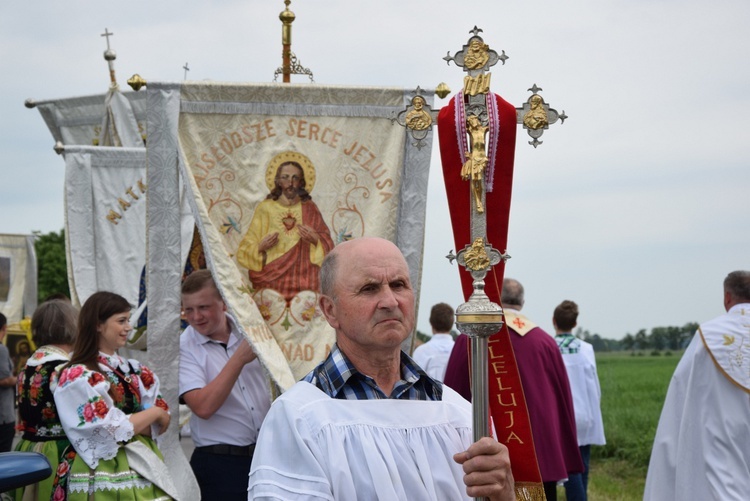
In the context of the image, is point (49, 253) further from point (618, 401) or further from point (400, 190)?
point (400, 190)

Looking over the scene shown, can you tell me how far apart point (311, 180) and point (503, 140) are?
248cm

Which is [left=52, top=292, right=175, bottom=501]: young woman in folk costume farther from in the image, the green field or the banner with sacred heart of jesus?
the green field

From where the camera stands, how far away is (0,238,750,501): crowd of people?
2.87 metres

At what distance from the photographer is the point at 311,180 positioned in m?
5.51

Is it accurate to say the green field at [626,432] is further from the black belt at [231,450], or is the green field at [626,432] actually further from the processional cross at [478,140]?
the processional cross at [478,140]

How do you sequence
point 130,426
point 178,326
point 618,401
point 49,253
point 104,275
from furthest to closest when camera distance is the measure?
point 49,253 → point 618,401 → point 104,275 → point 178,326 → point 130,426

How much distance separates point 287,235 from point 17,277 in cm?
1142

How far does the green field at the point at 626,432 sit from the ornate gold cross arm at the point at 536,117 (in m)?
9.22

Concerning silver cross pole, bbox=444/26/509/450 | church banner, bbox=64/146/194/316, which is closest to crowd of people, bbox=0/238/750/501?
silver cross pole, bbox=444/26/509/450

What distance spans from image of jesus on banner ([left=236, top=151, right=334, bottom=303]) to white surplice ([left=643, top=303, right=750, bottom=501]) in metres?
3.16

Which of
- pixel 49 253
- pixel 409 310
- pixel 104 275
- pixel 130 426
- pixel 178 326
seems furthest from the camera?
pixel 49 253

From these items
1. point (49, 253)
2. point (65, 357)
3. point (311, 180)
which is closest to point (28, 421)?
point (65, 357)

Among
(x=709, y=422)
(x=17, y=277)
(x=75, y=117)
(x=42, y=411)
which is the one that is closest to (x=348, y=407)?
(x=42, y=411)

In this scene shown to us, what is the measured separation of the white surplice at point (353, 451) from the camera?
9.18 ft
